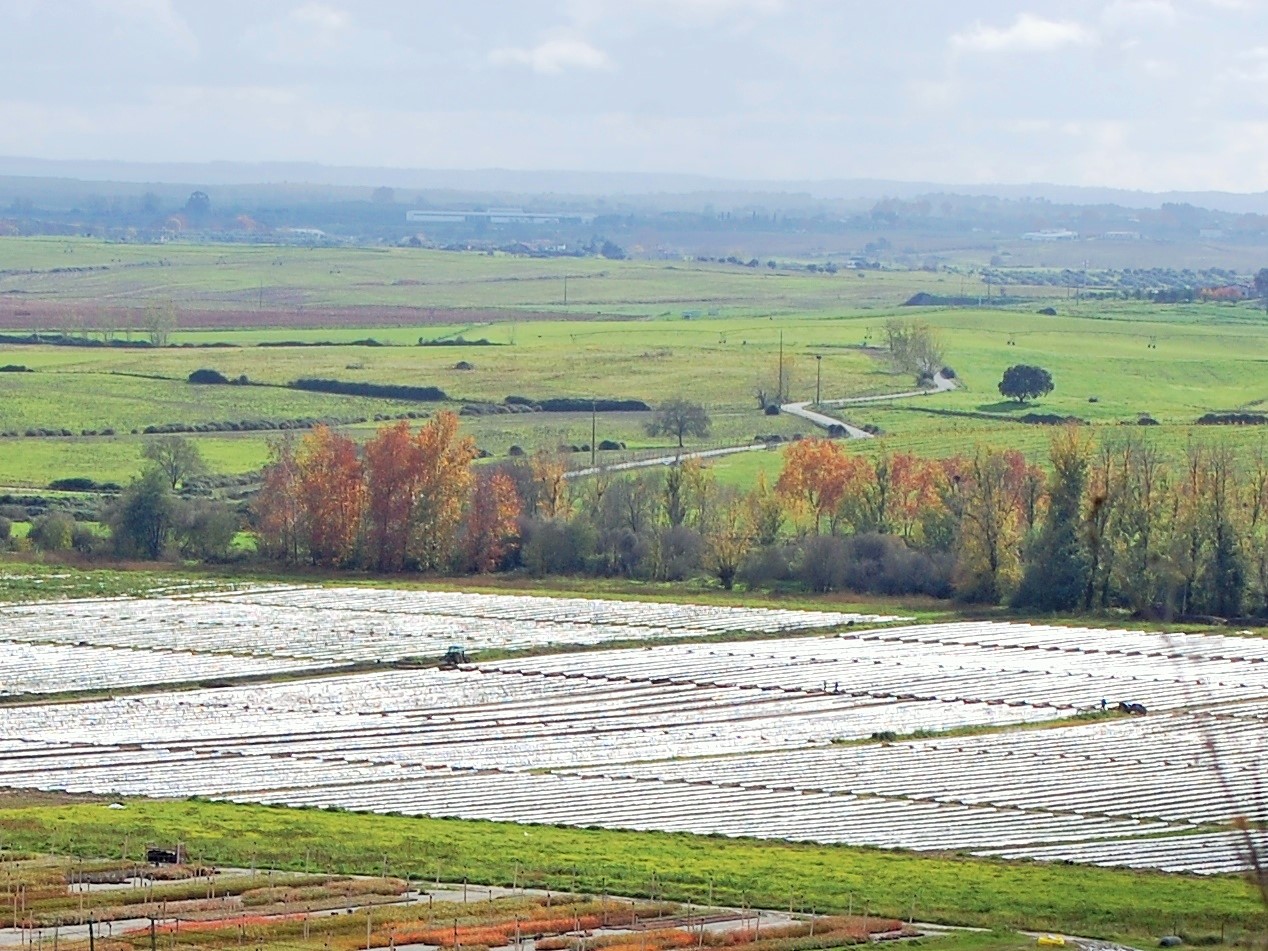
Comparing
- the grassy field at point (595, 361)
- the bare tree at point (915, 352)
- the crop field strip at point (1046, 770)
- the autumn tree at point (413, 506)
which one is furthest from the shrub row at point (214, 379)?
the crop field strip at point (1046, 770)

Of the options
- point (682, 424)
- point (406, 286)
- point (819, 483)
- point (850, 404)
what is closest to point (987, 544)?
point (819, 483)

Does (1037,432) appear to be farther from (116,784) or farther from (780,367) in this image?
(116,784)

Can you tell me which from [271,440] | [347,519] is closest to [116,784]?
[347,519]

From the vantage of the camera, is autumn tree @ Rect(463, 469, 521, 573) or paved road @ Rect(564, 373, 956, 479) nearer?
autumn tree @ Rect(463, 469, 521, 573)

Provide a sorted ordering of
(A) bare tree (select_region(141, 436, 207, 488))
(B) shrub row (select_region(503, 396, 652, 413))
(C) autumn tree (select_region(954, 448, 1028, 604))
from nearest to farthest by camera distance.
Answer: (C) autumn tree (select_region(954, 448, 1028, 604)) → (A) bare tree (select_region(141, 436, 207, 488)) → (B) shrub row (select_region(503, 396, 652, 413))

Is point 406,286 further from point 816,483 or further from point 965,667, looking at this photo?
point 965,667

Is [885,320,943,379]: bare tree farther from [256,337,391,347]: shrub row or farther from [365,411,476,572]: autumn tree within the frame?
[365,411,476,572]: autumn tree

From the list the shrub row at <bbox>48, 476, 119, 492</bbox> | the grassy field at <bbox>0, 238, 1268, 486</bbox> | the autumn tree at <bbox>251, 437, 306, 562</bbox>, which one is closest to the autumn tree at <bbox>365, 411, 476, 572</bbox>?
the autumn tree at <bbox>251, 437, 306, 562</bbox>

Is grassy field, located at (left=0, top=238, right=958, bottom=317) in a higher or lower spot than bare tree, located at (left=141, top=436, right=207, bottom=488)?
higher
